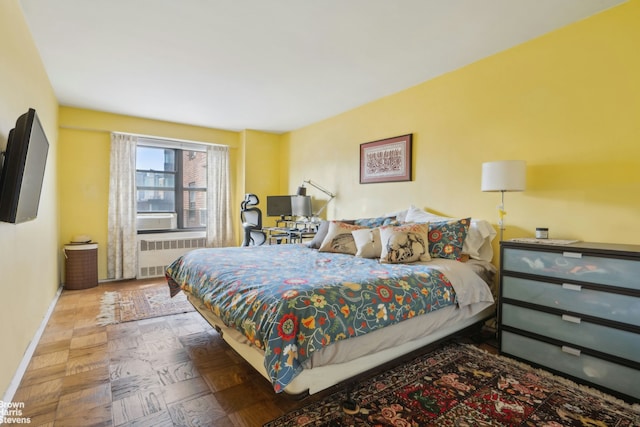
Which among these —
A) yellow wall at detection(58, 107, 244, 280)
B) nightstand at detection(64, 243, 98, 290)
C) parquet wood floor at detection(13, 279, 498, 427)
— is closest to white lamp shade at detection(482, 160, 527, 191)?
parquet wood floor at detection(13, 279, 498, 427)


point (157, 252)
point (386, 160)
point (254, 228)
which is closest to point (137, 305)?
point (157, 252)

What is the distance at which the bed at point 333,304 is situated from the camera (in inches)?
58.4

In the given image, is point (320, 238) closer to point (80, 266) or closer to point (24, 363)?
point (24, 363)

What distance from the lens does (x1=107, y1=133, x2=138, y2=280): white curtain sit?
462 cm

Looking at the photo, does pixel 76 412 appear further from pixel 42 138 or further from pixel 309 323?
pixel 42 138

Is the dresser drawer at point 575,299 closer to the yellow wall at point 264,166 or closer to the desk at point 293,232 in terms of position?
the desk at point 293,232

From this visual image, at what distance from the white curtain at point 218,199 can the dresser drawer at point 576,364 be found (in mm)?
4591

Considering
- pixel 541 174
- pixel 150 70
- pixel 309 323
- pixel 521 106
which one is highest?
pixel 150 70

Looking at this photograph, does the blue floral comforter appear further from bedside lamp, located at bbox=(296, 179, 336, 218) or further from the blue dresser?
bedside lamp, located at bbox=(296, 179, 336, 218)

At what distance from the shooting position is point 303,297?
5.13 feet

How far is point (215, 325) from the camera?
2.29m

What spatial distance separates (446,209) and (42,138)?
336cm

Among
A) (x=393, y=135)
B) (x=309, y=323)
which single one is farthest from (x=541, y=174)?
(x=309, y=323)

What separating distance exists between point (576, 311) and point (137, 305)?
409 centimetres
